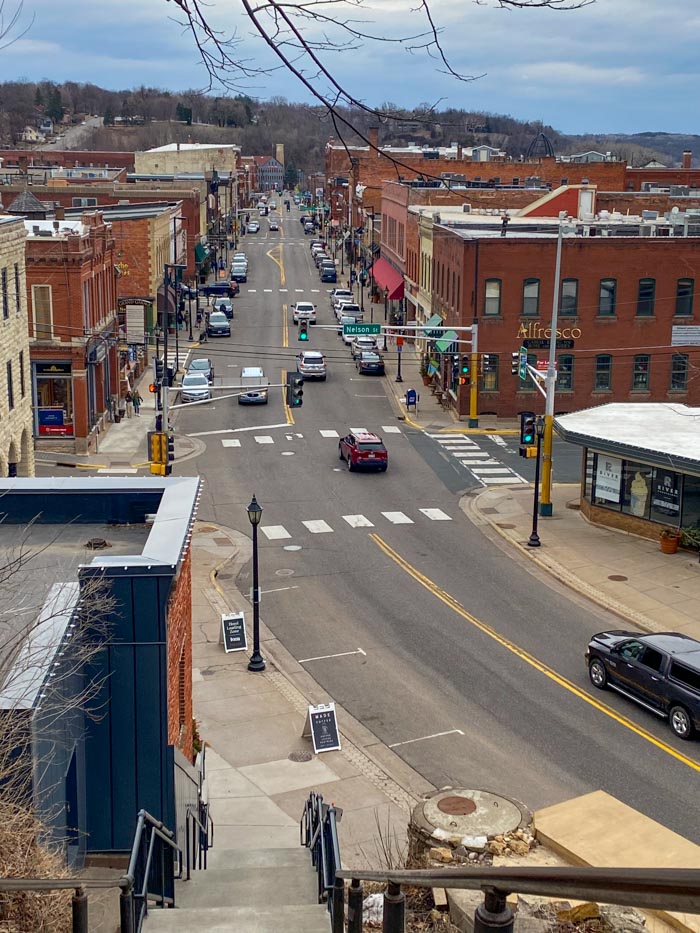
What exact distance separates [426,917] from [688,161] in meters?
119

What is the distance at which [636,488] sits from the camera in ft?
107

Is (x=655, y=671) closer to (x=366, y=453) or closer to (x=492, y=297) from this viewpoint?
(x=366, y=453)

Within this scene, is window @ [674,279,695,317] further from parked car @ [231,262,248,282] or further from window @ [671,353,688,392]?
parked car @ [231,262,248,282]

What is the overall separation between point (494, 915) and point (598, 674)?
62.4 feet

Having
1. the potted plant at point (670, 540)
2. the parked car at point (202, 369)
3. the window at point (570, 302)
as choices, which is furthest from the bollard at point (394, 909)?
the parked car at point (202, 369)

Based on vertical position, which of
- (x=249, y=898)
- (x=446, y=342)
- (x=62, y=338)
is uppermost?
(x=62, y=338)

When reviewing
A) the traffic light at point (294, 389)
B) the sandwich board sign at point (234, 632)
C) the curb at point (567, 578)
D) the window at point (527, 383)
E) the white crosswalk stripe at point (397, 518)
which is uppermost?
the traffic light at point (294, 389)

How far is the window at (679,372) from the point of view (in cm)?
5138

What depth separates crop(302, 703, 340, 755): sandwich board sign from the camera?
62.3ft

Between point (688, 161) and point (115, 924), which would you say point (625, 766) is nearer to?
point (115, 924)

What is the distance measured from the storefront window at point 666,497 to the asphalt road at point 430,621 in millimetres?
4681

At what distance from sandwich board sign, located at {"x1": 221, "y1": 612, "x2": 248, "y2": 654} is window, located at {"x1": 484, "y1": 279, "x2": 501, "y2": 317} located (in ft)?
95.6

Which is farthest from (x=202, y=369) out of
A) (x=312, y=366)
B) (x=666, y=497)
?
(x=666, y=497)

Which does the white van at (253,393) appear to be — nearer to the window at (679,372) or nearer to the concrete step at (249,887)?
the window at (679,372)
